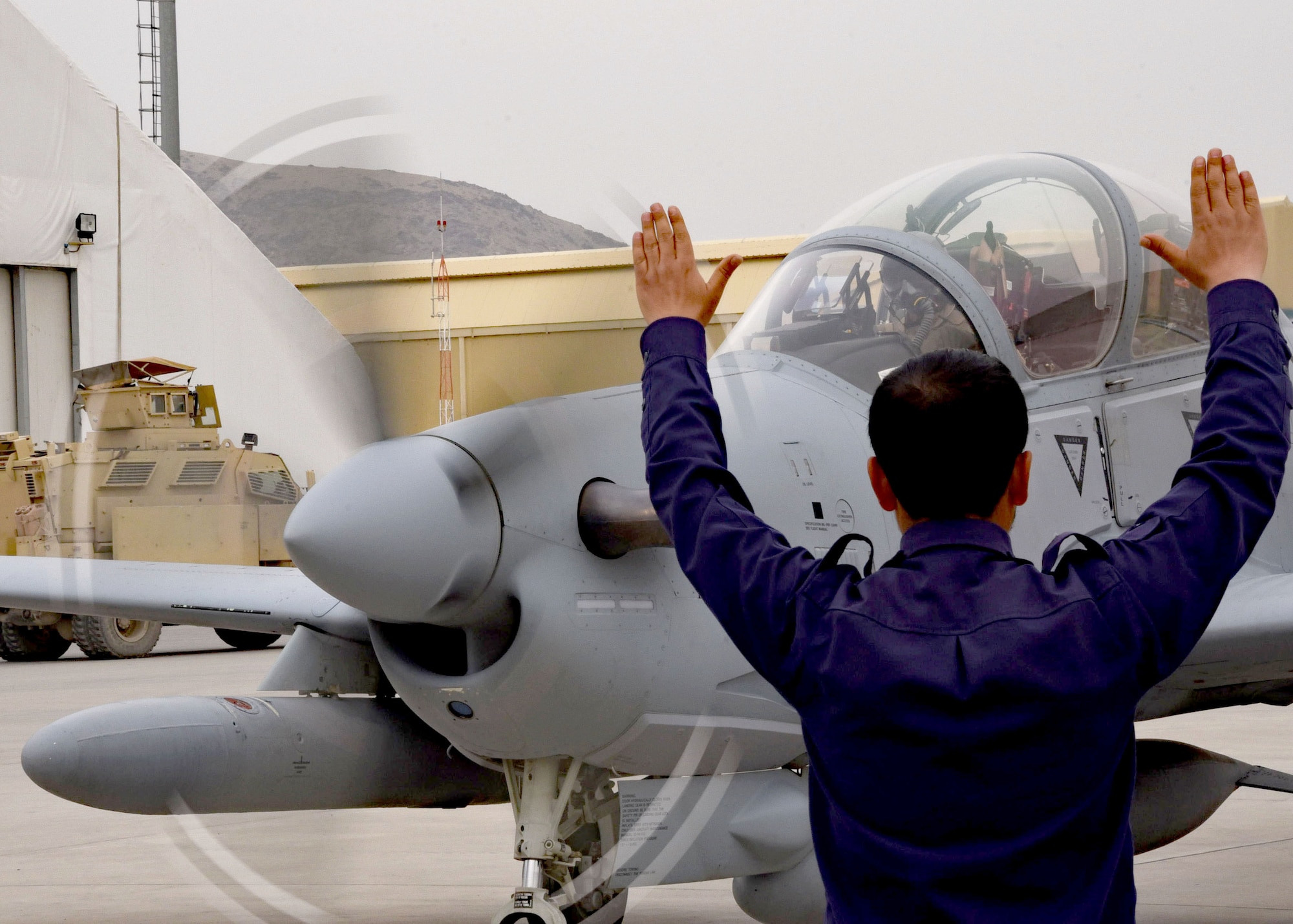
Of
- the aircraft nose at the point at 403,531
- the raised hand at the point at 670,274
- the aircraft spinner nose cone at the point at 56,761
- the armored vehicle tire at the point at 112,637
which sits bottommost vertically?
the armored vehicle tire at the point at 112,637

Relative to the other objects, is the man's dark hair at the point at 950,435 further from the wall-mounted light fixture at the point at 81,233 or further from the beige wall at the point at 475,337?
the wall-mounted light fixture at the point at 81,233

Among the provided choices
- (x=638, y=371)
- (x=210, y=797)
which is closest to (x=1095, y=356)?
(x=638, y=371)

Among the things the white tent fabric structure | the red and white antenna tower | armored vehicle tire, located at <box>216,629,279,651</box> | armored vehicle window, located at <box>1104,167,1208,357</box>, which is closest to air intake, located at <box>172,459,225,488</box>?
armored vehicle tire, located at <box>216,629,279,651</box>

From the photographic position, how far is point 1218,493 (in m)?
1.65

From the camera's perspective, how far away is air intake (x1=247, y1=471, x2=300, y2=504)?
66.0ft

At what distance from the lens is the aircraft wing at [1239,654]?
14.4 feet

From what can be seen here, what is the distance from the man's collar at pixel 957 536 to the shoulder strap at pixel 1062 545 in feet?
0.25

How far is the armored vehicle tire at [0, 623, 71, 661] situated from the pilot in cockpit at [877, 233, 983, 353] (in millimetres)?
15954

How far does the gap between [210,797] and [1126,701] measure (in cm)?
390

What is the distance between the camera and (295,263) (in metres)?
3.25

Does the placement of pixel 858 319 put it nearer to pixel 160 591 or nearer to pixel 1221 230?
pixel 1221 230

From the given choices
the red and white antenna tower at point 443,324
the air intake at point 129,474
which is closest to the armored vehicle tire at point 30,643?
the air intake at point 129,474

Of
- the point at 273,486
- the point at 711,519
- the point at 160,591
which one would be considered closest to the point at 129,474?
the point at 273,486

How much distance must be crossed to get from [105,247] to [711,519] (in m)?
29.8
